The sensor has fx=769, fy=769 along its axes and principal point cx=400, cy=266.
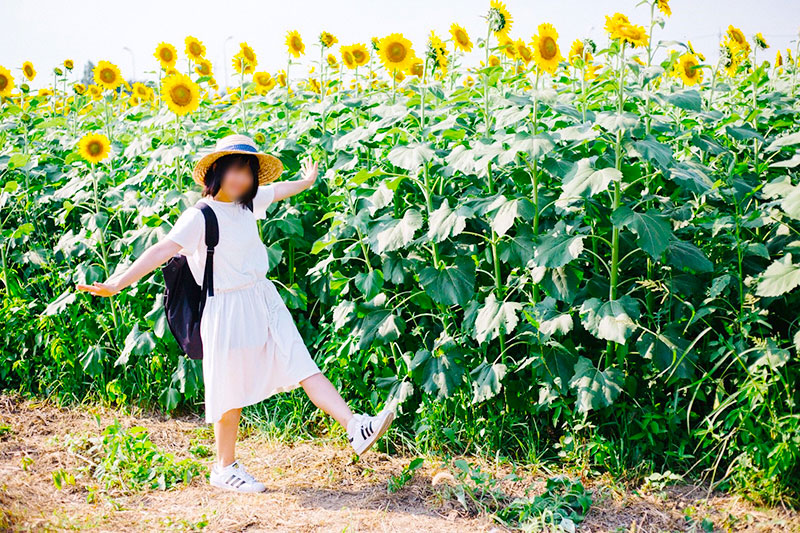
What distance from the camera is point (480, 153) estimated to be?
10.8ft

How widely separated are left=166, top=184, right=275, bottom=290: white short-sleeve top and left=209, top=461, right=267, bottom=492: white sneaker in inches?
33.0

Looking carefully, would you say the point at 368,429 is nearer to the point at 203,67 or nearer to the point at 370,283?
the point at 370,283

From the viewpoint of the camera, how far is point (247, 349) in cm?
343

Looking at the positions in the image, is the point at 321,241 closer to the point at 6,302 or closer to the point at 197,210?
the point at 197,210

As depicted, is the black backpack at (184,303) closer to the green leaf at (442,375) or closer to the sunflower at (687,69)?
the green leaf at (442,375)

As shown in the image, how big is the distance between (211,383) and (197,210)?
2.52ft

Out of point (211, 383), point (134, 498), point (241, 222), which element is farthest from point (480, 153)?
point (134, 498)

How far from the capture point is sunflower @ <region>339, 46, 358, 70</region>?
15.2 feet

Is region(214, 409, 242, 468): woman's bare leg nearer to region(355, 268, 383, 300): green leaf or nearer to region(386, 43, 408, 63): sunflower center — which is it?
region(355, 268, 383, 300): green leaf

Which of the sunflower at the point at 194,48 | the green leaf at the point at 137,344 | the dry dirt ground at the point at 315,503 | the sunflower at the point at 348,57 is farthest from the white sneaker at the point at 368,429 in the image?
the sunflower at the point at 194,48

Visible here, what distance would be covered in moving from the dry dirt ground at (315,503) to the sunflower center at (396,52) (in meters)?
2.04

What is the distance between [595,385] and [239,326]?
1557mm

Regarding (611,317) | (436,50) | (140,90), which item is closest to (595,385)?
(611,317)

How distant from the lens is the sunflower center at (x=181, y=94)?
14.0 feet
